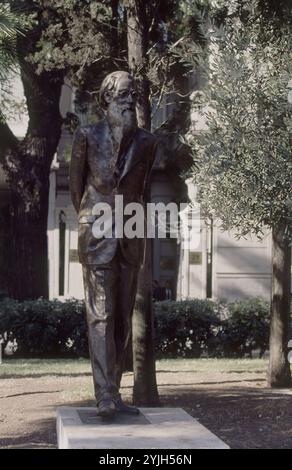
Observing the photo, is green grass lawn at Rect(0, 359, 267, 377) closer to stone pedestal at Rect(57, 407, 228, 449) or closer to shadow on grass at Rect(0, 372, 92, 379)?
shadow on grass at Rect(0, 372, 92, 379)

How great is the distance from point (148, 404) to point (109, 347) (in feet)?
11.8

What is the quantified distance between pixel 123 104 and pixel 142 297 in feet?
12.5

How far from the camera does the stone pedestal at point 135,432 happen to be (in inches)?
251

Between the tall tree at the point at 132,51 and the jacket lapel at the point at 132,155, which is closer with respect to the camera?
the jacket lapel at the point at 132,155

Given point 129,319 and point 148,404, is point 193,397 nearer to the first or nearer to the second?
point 148,404

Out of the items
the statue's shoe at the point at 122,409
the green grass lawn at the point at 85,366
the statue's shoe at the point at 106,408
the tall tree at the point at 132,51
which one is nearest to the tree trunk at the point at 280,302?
the green grass lawn at the point at 85,366

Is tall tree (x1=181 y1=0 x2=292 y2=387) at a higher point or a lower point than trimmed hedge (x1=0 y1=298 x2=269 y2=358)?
higher

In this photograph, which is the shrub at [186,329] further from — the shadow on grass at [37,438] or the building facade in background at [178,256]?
the shadow on grass at [37,438]

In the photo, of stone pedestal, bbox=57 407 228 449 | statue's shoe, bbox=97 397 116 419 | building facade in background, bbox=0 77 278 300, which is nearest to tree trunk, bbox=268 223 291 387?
stone pedestal, bbox=57 407 228 449

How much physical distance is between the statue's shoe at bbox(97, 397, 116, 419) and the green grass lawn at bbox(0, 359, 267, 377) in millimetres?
7370

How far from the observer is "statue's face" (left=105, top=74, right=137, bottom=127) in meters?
7.49

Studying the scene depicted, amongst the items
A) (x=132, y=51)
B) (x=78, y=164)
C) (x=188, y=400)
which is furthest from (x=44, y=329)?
(x=78, y=164)

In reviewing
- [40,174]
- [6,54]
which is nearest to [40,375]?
[6,54]
